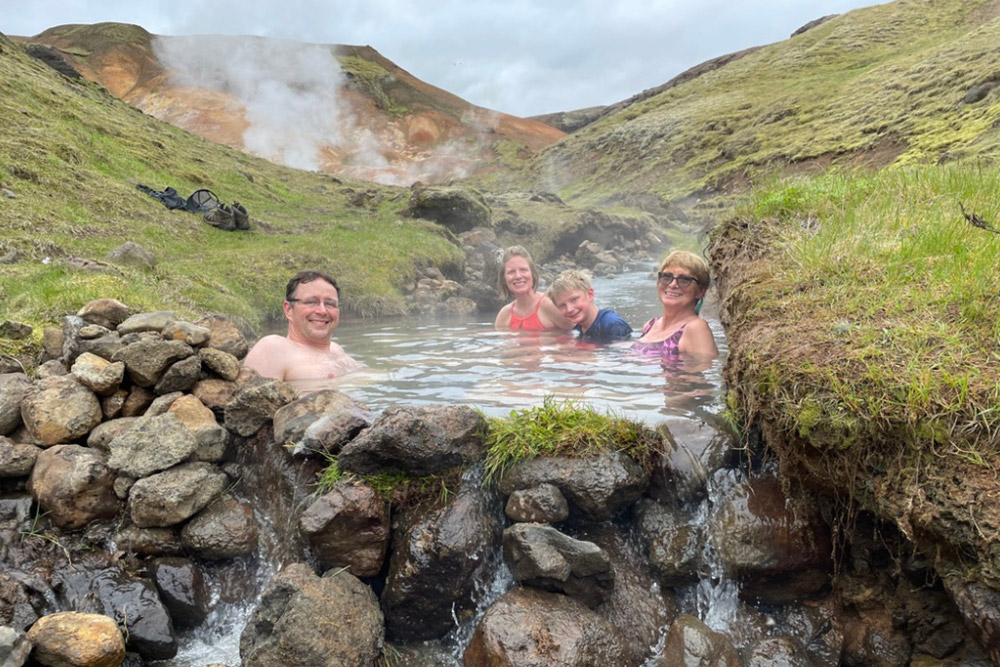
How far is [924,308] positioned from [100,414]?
5.27 metres

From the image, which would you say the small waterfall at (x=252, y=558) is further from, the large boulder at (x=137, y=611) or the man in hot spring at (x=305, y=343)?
the man in hot spring at (x=305, y=343)

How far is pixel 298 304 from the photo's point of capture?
219 inches

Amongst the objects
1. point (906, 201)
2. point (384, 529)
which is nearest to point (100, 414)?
point (384, 529)

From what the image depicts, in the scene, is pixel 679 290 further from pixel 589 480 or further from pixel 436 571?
pixel 436 571

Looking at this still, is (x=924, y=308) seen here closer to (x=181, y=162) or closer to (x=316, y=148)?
(x=181, y=162)

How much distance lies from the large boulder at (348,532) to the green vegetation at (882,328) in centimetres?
229

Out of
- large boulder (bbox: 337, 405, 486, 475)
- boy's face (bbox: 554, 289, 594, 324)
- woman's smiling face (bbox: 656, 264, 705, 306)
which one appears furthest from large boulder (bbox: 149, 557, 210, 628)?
boy's face (bbox: 554, 289, 594, 324)

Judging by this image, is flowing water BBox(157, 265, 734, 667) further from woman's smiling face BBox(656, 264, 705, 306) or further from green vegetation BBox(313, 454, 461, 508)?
woman's smiling face BBox(656, 264, 705, 306)

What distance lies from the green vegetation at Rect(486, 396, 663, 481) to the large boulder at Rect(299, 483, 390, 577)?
746mm

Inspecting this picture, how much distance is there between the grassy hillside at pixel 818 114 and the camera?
25125 mm

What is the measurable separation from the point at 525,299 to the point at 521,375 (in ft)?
9.89

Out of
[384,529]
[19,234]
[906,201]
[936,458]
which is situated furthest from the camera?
[19,234]

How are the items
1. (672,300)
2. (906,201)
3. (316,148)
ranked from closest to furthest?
(906,201), (672,300), (316,148)

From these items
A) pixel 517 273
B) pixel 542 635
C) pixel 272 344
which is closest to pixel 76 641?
pixel 542 635
